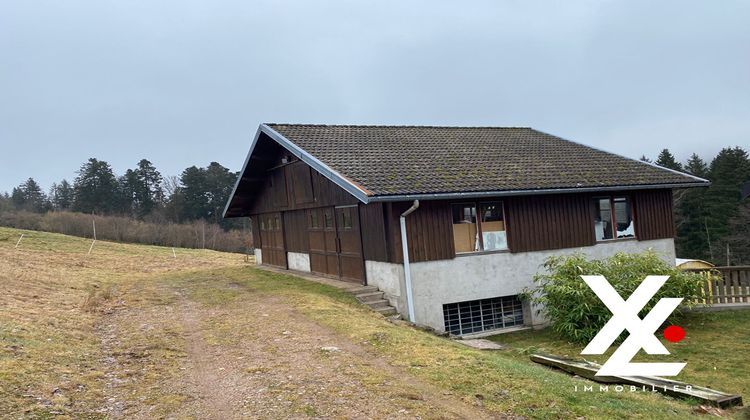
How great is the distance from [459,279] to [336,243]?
4.53m

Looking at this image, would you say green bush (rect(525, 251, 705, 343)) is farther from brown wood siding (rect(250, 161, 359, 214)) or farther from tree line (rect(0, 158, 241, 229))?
tree line (rect(0, 158, 241, 229))

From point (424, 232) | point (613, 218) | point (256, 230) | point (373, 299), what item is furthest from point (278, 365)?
point (256, 230)

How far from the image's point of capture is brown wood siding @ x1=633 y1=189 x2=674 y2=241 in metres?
15.1

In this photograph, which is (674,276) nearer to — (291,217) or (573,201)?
(573,201)

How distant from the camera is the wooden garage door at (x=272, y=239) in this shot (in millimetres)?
20750

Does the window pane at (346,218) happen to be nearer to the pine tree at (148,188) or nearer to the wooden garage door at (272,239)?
the wooden garage door at (272,239)

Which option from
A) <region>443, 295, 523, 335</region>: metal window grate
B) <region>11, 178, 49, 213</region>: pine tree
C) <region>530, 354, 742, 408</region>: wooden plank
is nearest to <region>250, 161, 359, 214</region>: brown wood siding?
<region>443, 295, 523, 335</region>: metal window grate

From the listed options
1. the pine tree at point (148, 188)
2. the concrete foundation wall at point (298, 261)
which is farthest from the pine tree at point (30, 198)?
the concrete foundation wall at point (298, 261)

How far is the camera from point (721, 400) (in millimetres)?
6078

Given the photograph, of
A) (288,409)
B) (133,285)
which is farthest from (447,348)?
(133,285)

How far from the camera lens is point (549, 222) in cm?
1385

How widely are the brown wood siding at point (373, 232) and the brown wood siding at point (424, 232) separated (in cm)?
27

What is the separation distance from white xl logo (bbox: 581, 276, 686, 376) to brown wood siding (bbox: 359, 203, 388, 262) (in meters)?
4.90

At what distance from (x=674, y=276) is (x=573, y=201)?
10.5 feet
